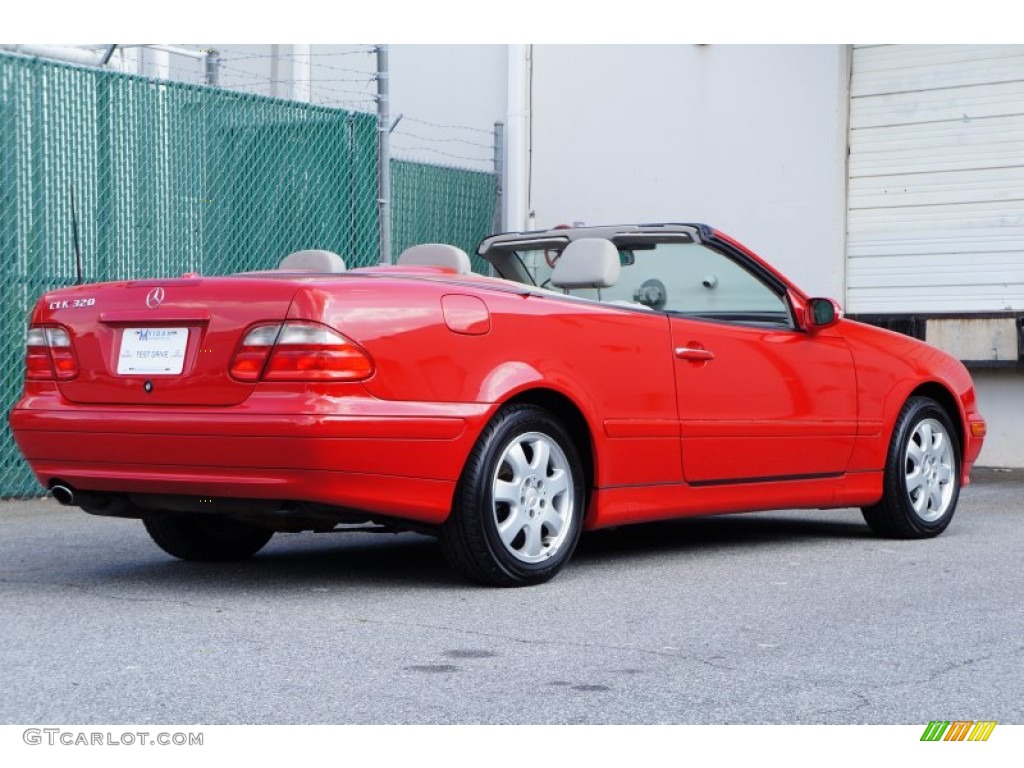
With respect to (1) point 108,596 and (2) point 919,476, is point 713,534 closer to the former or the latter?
(2) point 919,476

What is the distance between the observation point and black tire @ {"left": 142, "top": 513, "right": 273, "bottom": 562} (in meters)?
6.85

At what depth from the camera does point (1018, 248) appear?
41.0ft

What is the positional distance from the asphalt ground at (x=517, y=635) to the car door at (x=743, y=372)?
43 centimetres

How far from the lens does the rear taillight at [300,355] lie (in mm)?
5535

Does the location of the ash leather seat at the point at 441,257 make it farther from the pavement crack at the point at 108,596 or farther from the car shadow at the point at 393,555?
the pavement crack at the point at 108,596

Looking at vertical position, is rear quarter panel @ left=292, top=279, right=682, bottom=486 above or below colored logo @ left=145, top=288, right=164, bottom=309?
below

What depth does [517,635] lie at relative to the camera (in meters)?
5.14

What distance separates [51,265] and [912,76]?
671cm

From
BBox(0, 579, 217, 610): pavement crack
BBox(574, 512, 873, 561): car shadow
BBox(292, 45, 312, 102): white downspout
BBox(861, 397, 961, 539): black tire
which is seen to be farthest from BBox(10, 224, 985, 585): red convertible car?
BBox(292, 45, 312, 102): white downspout

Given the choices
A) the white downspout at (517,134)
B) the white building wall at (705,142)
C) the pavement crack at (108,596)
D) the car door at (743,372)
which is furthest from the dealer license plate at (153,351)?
the white downspout at (517,134)

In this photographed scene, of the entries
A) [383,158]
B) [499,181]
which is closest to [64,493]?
[383,158]

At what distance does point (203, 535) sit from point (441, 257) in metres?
1.48
